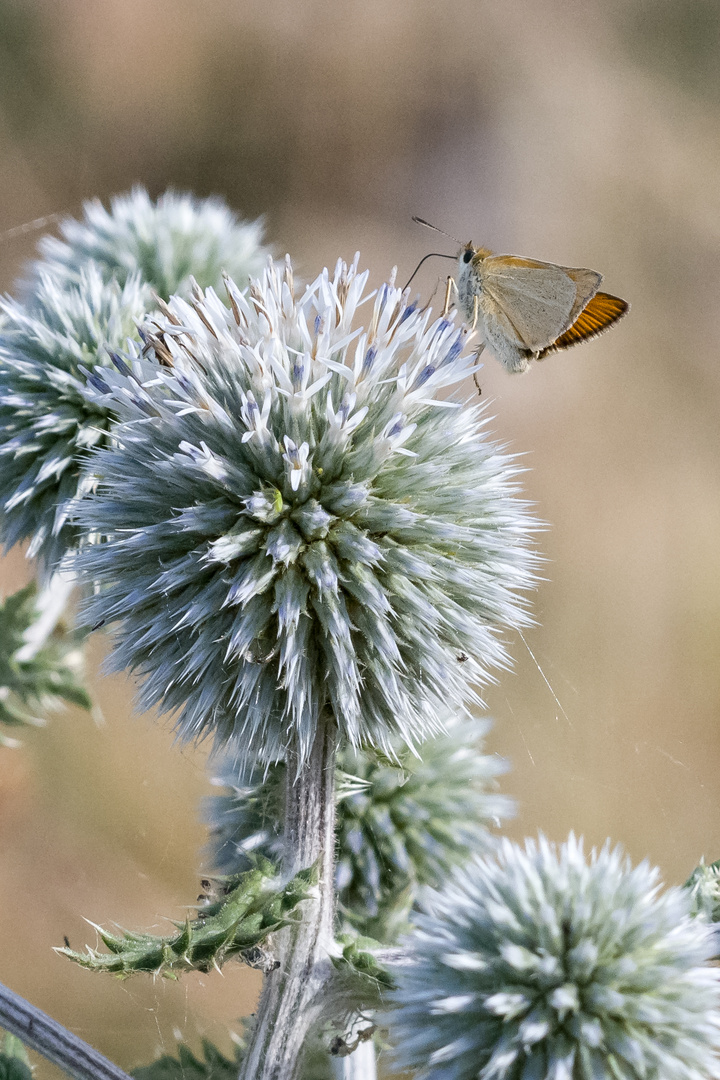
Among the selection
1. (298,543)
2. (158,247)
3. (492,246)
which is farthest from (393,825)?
(492,246)

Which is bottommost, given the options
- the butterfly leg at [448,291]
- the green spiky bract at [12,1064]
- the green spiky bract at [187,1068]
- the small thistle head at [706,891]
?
the green spiky bract at [187,1068]

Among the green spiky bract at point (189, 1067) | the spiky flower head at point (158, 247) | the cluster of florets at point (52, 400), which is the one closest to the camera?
the green spiky bract at point (189, 1067)

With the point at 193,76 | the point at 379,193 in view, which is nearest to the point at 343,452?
the point at 379,193

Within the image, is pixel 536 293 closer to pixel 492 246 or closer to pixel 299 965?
pixel 299 965

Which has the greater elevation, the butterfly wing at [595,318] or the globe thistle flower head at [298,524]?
the butterfly wing at [595,318]

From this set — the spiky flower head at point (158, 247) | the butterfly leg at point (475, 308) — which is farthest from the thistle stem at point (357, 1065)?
the spiky flower head at point (158, 247)

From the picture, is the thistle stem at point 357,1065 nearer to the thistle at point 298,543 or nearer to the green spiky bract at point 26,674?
the thistle at point 298,543

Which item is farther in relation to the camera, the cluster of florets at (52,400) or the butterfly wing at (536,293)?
the cluster of florets at (52,400)

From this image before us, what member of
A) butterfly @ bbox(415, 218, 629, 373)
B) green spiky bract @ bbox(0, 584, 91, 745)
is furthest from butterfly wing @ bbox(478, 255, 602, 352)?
green spiky bract @ bbox(0, 584, 91, 745)
